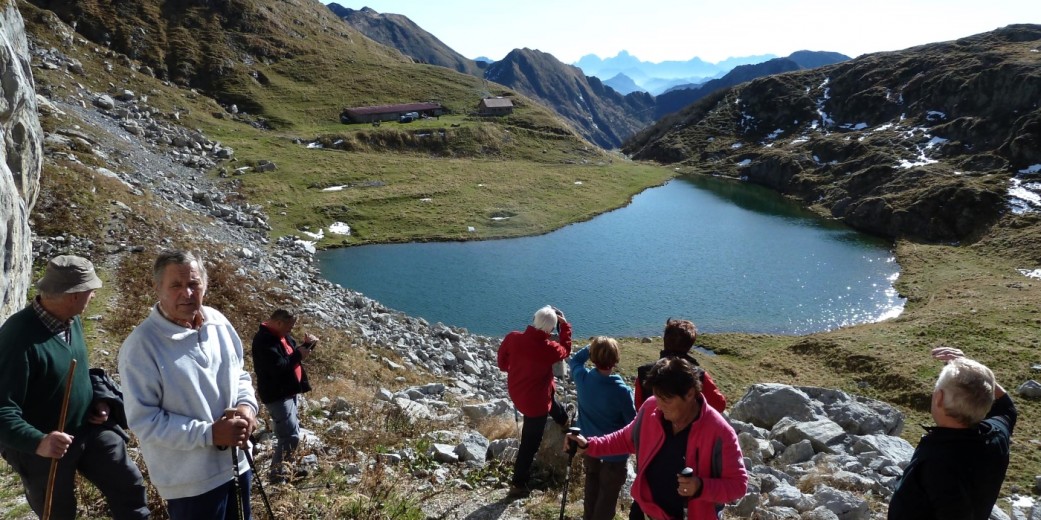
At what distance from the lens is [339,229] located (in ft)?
169

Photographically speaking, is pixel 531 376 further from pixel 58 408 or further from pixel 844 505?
pixel 844 505

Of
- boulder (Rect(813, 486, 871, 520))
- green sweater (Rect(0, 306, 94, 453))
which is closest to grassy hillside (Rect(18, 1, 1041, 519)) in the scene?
green sweater (Rect(0, 306, 94, 453))

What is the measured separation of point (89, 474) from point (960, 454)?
8.18 meters

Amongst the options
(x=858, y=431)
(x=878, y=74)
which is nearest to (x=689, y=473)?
(x=858, y=431)

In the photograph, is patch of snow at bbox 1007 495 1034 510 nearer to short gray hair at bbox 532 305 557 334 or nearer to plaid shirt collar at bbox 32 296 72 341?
short gray hair at bbox 532 305 557 334

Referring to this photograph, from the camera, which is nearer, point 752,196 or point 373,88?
point 752,196

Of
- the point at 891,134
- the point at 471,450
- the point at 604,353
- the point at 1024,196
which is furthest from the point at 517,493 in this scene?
the point at 891,134

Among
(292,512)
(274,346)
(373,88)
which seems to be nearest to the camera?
(292,512)

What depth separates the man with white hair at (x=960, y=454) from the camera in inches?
198

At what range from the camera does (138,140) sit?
53.8 m

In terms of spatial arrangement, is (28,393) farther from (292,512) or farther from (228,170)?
(228,170)

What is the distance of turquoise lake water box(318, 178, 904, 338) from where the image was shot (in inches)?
1517

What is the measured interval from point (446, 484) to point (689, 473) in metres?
5.19

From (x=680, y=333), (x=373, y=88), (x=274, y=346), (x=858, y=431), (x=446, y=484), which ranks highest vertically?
(x=373, y=88)
